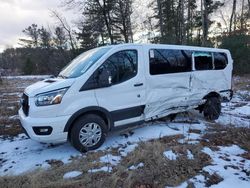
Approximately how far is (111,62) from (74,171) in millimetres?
2127

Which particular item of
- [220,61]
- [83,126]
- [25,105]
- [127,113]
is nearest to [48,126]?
[83,126]

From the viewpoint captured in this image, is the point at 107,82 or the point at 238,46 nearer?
the point at 107,82

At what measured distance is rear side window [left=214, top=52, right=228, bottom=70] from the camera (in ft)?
22.9

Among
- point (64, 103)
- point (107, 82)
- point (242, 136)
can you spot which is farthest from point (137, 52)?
point (242, 136)

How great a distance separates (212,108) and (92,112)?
11.8 ft

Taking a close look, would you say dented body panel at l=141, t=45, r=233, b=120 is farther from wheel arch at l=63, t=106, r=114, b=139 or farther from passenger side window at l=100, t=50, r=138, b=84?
wheel arch at l=63, t=106, r=114, b=139

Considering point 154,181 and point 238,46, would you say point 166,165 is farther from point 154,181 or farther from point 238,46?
point 238,46

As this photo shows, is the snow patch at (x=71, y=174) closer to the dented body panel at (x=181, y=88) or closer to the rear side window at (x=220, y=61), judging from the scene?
the dented body panel at (x=181, y=88)

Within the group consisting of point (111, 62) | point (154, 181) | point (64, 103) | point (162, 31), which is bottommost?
point (154, 181)

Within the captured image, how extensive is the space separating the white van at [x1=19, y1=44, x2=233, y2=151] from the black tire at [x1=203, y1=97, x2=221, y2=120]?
0.20 feet

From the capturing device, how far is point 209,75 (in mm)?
6773

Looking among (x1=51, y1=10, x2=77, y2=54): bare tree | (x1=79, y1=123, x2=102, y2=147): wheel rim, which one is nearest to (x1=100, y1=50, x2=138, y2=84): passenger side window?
(x1=79, y1=123, x2=102, y2=147): wheel rim

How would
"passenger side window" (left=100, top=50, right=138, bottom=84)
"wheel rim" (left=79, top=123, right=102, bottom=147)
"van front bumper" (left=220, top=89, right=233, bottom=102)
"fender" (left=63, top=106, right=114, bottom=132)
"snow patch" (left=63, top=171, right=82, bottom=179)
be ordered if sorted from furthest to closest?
1. "van front bumper" (left=220, top=89, right=233, bottom=102)
2. "passenger side window" (left=100, top=50, right=138, bottom=84)
3. "wheel rim" (left=79, top=123, right=102, bottom=147)
4. "fender" (left=63, top=106, right=114, bottom=132)
5. "snow patch" (left=63, top=171, right=82, bottom=179)

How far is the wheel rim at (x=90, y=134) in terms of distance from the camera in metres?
4.74
